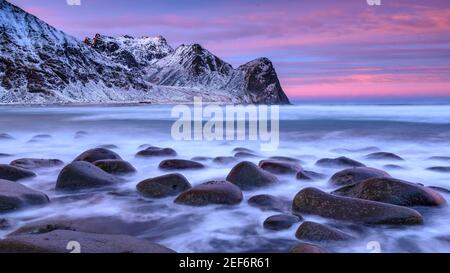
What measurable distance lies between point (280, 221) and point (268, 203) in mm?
937

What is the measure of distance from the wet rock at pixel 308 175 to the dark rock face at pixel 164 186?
83.5 inches

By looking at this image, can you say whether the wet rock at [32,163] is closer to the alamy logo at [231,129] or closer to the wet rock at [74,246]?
the wet rock at [74,246]

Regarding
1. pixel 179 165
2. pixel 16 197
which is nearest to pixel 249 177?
pixel 179 165

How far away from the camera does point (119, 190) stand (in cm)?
684

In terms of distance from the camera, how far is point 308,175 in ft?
25.7

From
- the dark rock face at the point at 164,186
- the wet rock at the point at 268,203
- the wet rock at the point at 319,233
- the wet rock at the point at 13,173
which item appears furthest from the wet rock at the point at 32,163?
the wet rock at the point at 319,233

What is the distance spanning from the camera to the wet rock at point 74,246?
12.1 feet

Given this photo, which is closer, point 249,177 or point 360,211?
point 360,211

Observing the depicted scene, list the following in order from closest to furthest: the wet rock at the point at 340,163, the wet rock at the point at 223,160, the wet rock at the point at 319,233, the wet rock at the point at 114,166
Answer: the wet rock at the point at 319,233 → the wet rock at the point at 114,166 → the wet rock at the point at 340,163 → the wet rock at the point at 223,160

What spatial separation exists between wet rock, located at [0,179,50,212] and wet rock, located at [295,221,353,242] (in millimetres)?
3415

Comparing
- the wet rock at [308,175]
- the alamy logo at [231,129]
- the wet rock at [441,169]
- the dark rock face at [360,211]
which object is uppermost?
the dark rock face at [360,211]

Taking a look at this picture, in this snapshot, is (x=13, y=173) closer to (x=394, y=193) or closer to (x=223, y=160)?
(x=223, y=160)
